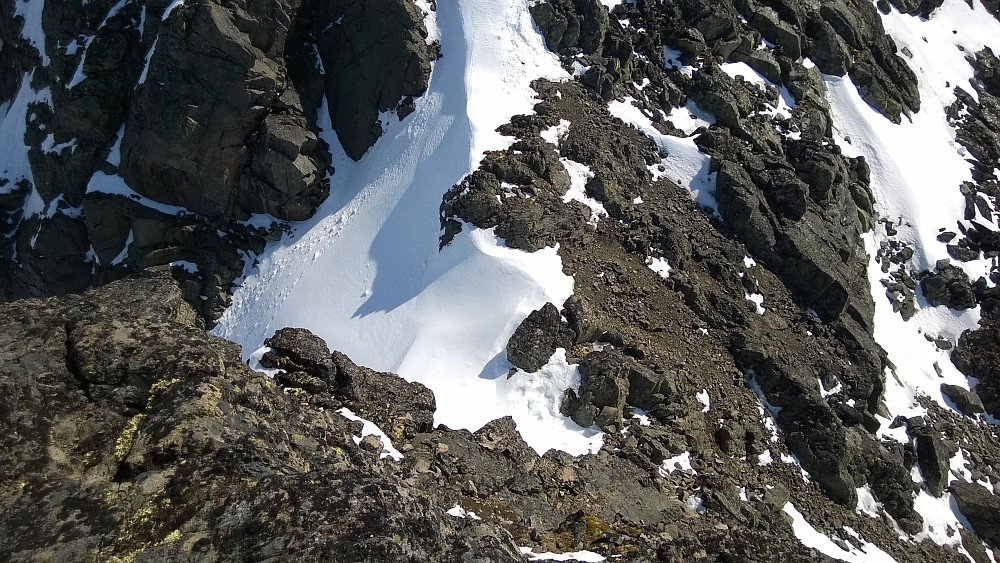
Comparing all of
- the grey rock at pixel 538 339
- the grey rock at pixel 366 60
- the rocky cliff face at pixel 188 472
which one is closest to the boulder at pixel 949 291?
the grey rock at pixel 538 339

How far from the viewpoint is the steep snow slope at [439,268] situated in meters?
18.4

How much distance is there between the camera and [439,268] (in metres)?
22.1

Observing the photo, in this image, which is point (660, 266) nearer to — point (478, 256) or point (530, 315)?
point (530, 315)

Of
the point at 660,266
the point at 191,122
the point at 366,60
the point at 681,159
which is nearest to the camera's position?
the point at 660,266

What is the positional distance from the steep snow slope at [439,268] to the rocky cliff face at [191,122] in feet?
5.11

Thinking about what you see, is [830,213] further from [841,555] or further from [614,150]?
[841,555]

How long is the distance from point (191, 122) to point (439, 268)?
13.9 m

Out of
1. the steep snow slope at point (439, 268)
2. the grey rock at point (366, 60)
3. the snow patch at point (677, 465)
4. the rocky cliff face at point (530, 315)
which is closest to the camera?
the rocky cliff face at point (530, 315)

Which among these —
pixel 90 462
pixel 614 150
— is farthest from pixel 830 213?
pixel 90 462

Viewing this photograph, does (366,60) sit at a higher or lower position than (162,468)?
lower

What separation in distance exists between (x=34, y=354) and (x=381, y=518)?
4.44 meters

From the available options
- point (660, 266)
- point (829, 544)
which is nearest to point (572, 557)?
point (829, 544)

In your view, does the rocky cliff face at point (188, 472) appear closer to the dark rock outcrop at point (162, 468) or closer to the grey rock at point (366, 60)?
the dark rock outcrop at point (162, 468)

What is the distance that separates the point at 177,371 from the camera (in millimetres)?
7891
